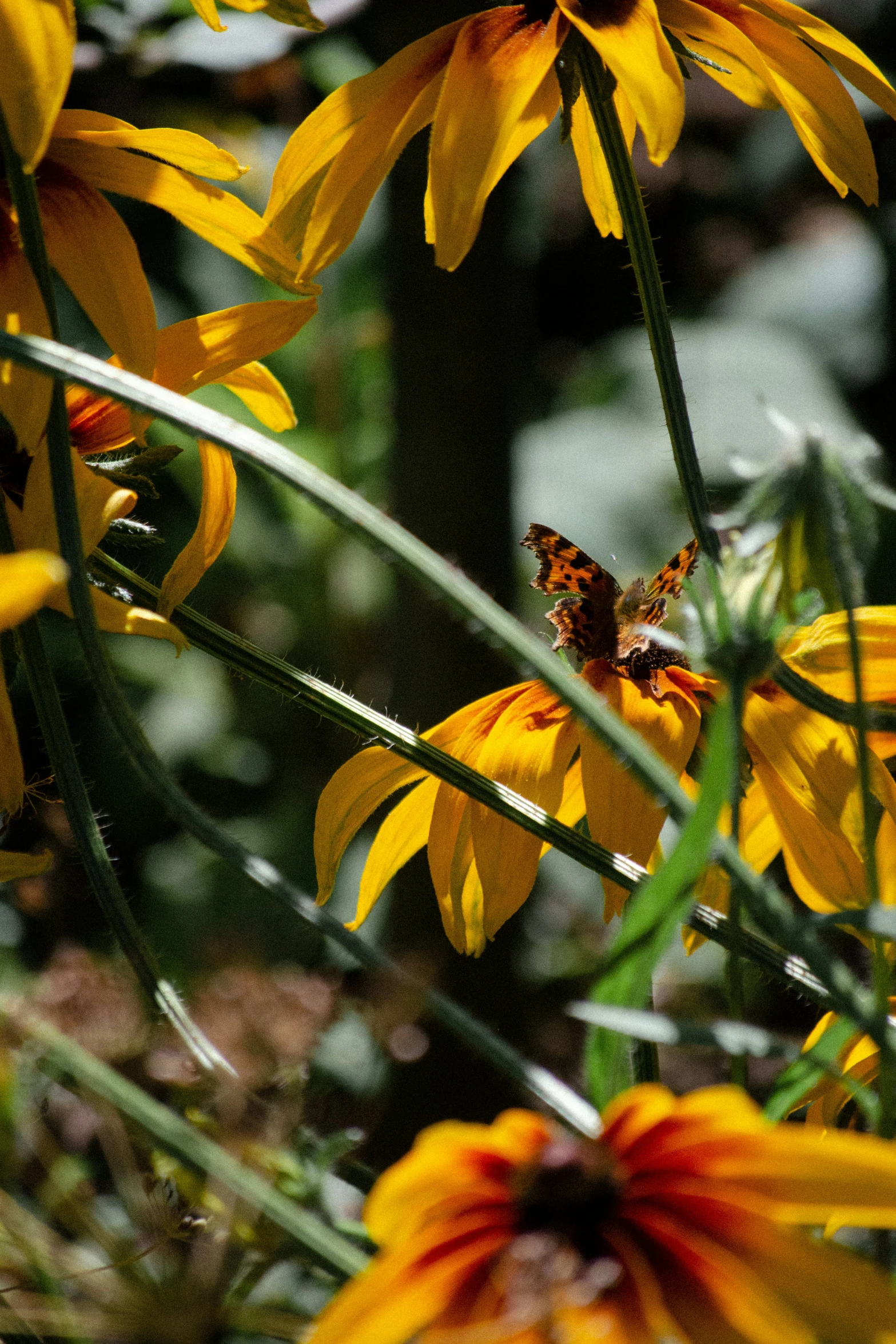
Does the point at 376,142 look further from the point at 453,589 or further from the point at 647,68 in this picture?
the point at 453,589

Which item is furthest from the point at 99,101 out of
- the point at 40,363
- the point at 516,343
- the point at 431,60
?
the point at 40,363

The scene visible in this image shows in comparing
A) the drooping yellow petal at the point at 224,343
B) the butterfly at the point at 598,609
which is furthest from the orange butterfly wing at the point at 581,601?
the drooping yellow petal at the point at 224,343

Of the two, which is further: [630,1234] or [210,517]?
[210,517]

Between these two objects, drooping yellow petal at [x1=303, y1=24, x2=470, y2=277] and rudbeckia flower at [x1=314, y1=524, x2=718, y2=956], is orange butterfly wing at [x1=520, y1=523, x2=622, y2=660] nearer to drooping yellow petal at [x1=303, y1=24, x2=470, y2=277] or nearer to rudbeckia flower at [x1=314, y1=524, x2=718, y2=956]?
rudbeckia flower at [x1=314, y1=524, x2=718, y2=956]

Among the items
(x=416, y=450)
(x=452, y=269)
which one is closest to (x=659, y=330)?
(x=452, y=269)

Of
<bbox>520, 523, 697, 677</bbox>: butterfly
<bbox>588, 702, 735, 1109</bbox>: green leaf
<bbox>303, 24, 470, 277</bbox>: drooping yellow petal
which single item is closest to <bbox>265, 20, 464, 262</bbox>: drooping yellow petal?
<bbox>303, 24, 470, 277</bbox>: drooping yellow petal
